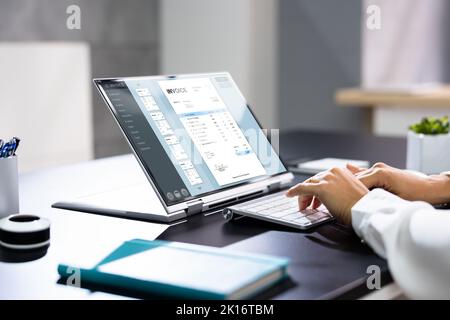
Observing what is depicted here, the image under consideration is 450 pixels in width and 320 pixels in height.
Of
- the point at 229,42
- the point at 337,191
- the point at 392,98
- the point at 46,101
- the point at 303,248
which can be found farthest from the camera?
the point at 229,42

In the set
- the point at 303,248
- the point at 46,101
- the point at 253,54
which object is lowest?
the point at 303,248

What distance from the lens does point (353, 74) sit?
401 centimetres

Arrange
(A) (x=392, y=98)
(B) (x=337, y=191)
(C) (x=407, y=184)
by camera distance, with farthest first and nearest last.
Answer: (A) (x=392, y=98) < (C) (x=407, y=184) < (B) (x=337, y=191)

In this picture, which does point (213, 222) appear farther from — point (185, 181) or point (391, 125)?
point (391, 125)

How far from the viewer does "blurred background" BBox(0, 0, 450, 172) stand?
3482mm

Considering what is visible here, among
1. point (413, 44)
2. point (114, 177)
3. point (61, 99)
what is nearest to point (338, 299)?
point (114, 177)

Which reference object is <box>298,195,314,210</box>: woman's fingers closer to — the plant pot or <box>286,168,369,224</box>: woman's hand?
<box>286,168,369,224</box>: woman's hand

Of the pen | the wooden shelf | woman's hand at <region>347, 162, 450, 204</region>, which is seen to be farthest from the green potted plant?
the wooden shelf

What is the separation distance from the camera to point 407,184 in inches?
52.6

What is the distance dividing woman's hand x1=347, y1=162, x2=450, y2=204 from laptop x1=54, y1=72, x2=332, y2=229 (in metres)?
0.13

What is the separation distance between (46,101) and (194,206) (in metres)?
2.29

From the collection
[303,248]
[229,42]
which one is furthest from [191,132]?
[229,42]

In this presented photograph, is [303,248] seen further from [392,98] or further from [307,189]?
[392,98]
